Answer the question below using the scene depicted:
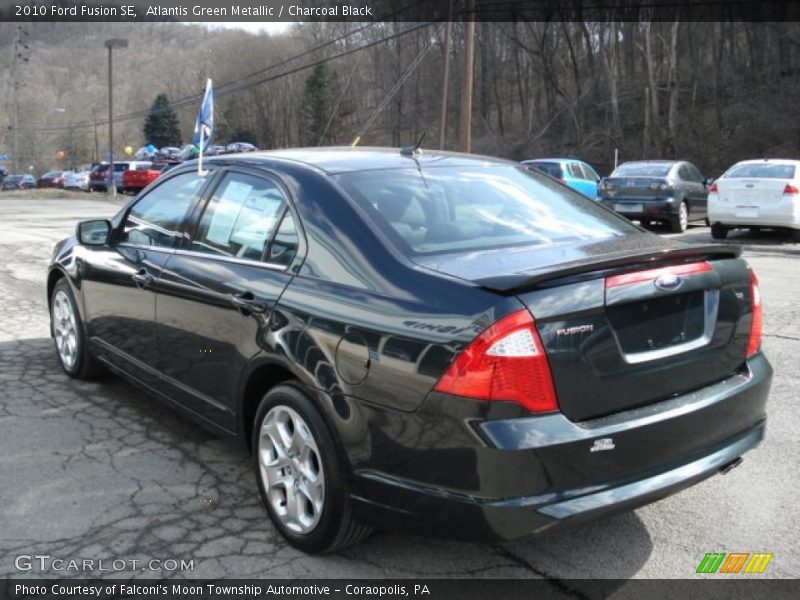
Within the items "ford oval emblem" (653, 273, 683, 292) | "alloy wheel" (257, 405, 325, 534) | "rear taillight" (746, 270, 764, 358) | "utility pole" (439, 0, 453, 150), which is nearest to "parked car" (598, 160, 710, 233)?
"utility pole" (439, 0, 453, 150)

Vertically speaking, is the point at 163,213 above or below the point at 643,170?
below

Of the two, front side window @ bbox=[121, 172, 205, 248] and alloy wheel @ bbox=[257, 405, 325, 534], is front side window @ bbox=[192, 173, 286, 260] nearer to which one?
front side window @ bbox=[121, 172, 205, 248]

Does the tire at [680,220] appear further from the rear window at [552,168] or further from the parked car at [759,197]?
the rear window at [552,168]

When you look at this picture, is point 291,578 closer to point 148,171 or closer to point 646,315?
point 646,315

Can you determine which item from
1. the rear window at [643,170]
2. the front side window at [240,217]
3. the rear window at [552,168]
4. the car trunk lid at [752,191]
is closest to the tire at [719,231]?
the car trunk lid at [752,191]

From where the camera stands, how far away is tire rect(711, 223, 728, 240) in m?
13.8

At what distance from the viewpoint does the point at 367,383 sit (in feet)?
8.49

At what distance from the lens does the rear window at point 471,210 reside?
303cm

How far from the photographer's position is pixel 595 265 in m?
2.53

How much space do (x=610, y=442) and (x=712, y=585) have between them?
0.76 m

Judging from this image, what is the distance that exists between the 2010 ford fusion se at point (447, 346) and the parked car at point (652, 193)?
12287 mm

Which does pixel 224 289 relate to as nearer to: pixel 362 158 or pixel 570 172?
pixel 362 158

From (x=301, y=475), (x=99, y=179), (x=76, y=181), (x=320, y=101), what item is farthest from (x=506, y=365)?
(x=320, y=101)

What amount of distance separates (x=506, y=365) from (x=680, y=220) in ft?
46.7
